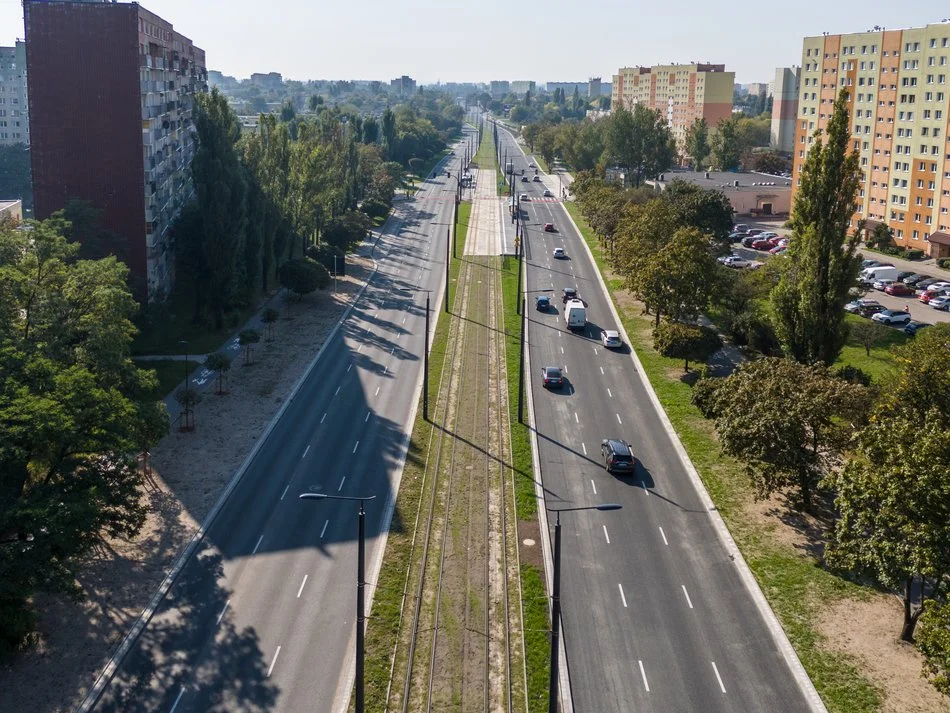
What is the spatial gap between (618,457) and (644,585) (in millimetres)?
10265

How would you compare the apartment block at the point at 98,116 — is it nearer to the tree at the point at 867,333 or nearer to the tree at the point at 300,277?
the tree at the point at 300,277

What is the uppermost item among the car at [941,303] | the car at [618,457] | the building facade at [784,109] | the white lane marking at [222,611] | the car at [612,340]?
the building facade at [784,109]

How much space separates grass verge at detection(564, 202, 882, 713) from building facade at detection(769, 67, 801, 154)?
15080 cm

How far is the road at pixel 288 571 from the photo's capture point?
27.5 meters

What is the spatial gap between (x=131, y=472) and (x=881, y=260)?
288ft

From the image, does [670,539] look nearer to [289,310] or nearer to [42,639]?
[42,639]

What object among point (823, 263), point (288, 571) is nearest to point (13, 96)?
point (823, 263)

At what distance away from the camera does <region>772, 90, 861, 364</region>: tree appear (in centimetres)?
4988

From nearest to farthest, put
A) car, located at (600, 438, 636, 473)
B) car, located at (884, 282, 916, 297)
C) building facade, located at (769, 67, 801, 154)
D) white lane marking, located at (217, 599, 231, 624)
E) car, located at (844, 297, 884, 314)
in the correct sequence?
1. white lane marking, located at (217, 599, 231, 624)
2. car, located at (600, 438, 636, 473)
3. car, located at (844, 297, 884, 314)
4. car, located at (884, 282, 916, 297)
5. building facade, located at (769, 67, 801, 154)

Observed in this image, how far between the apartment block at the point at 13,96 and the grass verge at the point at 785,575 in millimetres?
154341

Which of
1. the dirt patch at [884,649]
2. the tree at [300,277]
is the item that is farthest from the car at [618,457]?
the tree at [300,277]

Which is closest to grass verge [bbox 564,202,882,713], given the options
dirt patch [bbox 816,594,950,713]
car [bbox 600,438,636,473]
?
dirt patch [bbox 816,594,950,713]

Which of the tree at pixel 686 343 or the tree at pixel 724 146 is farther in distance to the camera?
the tree at pixel 724 146

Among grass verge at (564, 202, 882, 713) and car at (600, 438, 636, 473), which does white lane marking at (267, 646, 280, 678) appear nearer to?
grass verge at (564, 202, 882, 713)
